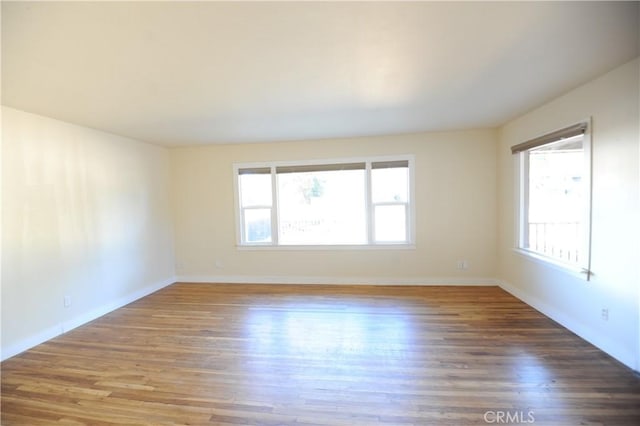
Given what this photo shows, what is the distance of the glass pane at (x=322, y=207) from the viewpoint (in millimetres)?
4844

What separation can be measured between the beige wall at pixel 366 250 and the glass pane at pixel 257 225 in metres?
0.23

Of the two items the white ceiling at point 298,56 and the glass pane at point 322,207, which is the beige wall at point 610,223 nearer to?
the white ceiling at point 298,56

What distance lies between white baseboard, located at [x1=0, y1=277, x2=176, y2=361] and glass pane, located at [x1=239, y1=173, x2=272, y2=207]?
208 centimetres

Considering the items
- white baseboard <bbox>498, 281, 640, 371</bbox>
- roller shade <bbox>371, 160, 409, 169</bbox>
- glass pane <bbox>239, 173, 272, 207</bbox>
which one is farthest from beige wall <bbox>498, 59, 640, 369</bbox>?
glass pane <bbox>239, 173, 272, 207</bbox>

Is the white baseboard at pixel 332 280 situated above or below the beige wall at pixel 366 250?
below

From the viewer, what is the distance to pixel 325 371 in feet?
7.84

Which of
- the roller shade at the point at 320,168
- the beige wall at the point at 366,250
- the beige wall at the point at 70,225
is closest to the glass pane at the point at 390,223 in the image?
the beige wall at the point at 366,250

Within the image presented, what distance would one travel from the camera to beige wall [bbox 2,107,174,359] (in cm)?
283

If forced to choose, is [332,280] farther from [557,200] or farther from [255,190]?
[557,200]

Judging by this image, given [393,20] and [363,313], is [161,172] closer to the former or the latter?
[363,313]

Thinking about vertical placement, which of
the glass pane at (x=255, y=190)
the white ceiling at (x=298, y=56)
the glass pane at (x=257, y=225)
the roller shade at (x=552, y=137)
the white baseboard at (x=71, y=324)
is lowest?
the white baseboard at (x=71, y=324)

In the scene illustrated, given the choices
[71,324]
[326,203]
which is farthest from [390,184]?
[71,324]

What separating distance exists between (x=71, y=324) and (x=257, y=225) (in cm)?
275

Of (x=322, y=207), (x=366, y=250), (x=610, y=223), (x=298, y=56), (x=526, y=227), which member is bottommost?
(x=366, y=250)
